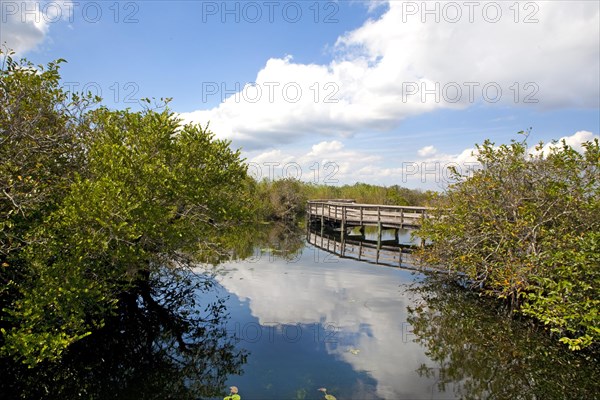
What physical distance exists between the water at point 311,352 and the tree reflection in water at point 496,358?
2 centimetres

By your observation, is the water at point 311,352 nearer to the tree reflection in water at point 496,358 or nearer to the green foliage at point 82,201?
the tree reflection in water at point 496,358

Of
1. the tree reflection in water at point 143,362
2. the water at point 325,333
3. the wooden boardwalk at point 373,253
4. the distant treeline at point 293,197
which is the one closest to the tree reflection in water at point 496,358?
the water at point 325,333

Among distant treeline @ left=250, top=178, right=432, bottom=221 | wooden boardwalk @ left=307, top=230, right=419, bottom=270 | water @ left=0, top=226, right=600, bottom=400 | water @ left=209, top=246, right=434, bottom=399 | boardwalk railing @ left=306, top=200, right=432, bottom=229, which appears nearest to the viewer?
water @ left=0, top=226, right=600, bottom=400

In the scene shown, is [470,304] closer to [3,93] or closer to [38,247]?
[38,247]

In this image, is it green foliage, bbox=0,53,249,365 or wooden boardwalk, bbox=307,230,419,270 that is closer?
green foliage, bbox=0,53,249,365

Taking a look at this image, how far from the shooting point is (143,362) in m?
7.47

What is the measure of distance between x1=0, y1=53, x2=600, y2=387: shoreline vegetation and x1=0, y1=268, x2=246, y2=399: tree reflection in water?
0.41 feet

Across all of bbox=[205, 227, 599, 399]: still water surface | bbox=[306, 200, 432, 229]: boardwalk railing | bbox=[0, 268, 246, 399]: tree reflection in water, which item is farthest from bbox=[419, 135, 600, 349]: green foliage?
bbox=[306, 200, 432, 229]: boardwalk railing

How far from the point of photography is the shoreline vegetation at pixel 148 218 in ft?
21.4

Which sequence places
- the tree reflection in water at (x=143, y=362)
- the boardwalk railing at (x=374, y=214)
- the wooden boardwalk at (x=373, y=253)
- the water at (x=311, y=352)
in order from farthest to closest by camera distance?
the boardwalk railing at (x=374, y=214)
the wooden boardwalk at (x=373, y=253)
the water at (x=311, y=352)
the tree reflection in water at (x=143, y=362)

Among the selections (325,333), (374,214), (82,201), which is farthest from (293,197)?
(82,201)

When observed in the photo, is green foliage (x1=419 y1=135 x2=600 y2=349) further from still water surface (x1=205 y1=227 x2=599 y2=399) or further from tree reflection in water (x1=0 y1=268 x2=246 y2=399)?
tree reflection in water (x1=0 y1=268 x2=246 y2=399)

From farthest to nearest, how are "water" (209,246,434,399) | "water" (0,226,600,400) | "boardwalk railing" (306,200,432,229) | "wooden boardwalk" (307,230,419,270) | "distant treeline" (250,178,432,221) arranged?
"distant treeline" (250,178,432,221) < "boardwalk railing" (306,200,432,229) < "wooden boardwalk" (307,230,419,270) < "water" (209,246,434,399) < "water" (0,226,600,400)

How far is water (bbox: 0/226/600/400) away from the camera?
6.46 meters
